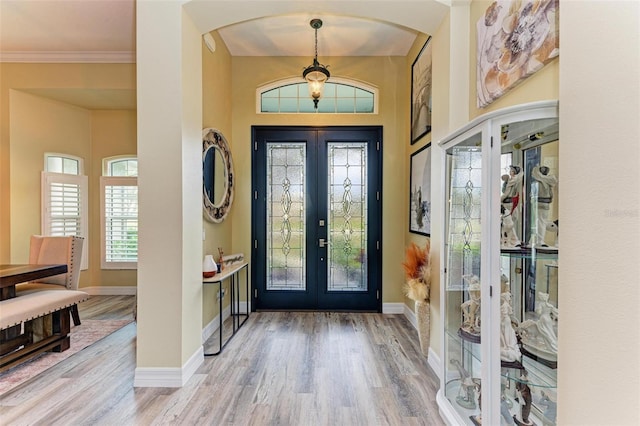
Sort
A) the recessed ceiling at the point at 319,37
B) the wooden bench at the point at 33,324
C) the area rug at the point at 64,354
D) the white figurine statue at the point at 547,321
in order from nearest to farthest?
the white figurine statue at the point at 547,321 < the area rug at the point at 64,354 < the wooden bench at the point at 33,324 < the recessed ceiling at the point at 319,37

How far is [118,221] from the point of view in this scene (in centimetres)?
539

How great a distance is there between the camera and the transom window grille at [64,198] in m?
4.81

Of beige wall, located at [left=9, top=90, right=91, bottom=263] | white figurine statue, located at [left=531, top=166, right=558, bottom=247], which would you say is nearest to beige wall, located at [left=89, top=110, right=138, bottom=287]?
beige wall, located at [left=9, top=90, right=91, bottom=263]

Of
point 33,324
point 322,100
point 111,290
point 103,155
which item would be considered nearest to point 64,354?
point 33,324

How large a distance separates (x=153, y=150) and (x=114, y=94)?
2939 mm

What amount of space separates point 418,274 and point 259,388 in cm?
165

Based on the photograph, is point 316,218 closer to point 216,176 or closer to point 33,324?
point 216,176

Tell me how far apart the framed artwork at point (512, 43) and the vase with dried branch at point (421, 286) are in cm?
138

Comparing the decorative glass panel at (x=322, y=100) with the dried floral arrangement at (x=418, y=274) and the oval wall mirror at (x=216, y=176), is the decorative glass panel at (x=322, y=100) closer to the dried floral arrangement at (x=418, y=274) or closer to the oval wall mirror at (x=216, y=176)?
the oval wall mirror at (x=216, y=176)

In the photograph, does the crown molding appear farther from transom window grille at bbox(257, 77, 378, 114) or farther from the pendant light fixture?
the pendant light fixture

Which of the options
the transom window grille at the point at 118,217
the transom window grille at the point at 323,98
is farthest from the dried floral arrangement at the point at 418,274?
the transom window grille at the point at 118,217

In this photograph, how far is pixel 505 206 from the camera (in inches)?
64.2

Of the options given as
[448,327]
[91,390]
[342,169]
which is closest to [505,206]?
[448,327]

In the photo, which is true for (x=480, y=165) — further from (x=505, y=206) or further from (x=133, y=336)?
(x=133, y=336)
